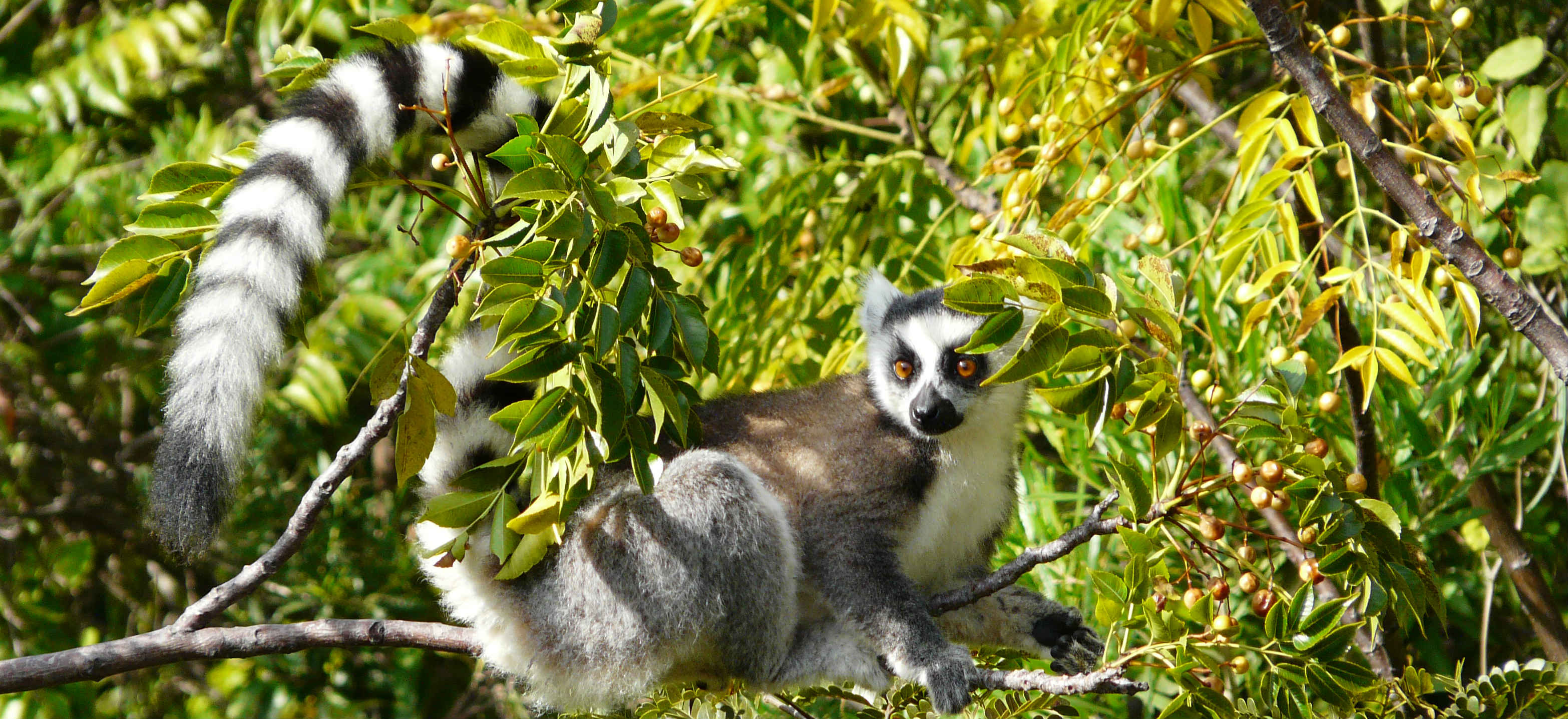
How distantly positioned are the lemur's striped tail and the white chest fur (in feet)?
5.01

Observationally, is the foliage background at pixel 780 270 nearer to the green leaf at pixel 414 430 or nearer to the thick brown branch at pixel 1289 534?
the thick brown branch at pixel 1289 534

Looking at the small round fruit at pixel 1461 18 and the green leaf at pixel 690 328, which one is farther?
the small round fruit at pixel 1461 18

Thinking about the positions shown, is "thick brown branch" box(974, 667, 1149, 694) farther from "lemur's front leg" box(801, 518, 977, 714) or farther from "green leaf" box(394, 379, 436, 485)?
"green leaf" box(394, 379, 436, 485)

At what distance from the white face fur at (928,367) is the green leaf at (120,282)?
1.69 metres

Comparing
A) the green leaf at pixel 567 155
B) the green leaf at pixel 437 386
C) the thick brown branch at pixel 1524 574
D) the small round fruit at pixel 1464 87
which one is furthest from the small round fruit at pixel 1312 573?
the thick brown branch at pixel 1524 574

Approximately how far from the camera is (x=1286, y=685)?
1910 millimetres

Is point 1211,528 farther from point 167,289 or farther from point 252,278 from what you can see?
point 167,289

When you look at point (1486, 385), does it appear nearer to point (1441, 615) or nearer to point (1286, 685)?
point (1441, 615)

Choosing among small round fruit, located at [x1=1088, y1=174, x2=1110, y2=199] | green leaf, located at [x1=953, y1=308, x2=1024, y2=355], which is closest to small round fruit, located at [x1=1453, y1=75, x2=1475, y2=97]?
small round fruit, located at [x1=1088, y1=174, x2=1110, y2=199]

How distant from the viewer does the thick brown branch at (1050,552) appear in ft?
6.82

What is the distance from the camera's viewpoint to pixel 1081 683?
6.22ft

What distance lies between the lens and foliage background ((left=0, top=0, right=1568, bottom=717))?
2.90 meters

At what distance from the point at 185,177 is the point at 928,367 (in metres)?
1.76

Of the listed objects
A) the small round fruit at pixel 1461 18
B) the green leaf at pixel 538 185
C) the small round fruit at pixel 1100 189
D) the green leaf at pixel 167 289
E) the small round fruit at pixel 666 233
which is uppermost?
the small round fruit at pixel 1461 18
